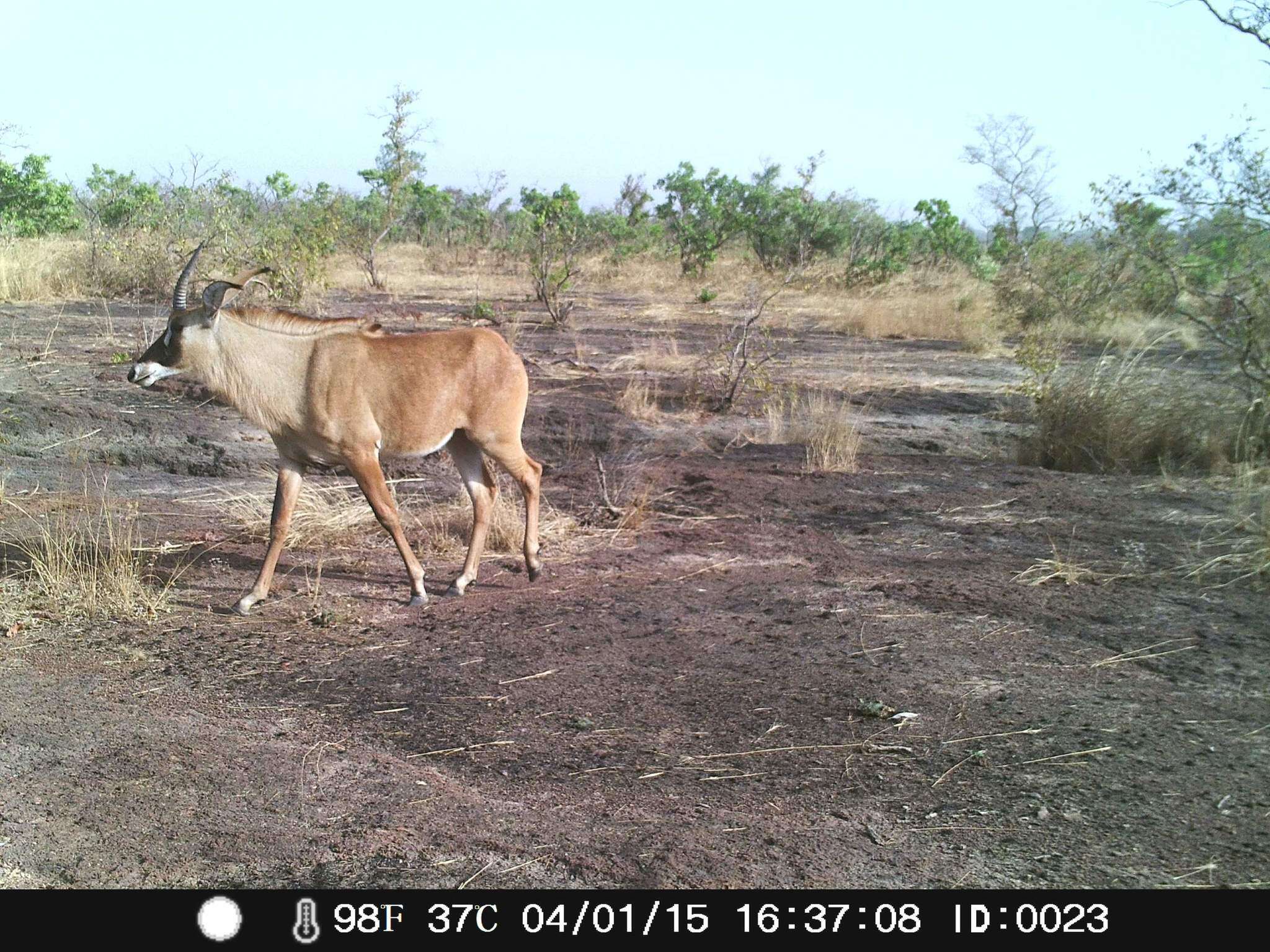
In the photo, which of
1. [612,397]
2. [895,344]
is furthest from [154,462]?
[895,344]

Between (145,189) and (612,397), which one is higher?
(145,189)

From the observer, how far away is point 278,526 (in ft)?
22.5

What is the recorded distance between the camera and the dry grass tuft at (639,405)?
12656mm

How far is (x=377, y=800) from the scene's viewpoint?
14.3ft

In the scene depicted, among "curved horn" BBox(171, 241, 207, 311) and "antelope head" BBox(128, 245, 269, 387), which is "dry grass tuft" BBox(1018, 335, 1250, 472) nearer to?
"antelope head" BBox(128, 245, 269, 387)

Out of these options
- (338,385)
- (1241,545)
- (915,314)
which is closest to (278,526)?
(338,385)

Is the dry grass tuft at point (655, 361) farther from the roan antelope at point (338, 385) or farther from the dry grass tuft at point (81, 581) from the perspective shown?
the dry grass tuft at point (81, 581)

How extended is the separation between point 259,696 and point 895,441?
8200 millimetres

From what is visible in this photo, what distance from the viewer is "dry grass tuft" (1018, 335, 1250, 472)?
10211 millimetres

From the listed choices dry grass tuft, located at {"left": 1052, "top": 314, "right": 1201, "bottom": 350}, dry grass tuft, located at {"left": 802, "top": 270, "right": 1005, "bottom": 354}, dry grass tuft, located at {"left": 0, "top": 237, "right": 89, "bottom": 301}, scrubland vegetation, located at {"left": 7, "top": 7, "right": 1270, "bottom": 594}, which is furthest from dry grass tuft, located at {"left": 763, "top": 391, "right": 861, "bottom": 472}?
dry grass tuft, located at {"left": 0, "top": 237, "right": 89, "bottom": 301}

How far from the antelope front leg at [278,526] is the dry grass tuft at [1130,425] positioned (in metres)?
7.35

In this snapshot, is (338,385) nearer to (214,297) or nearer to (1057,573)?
(214,297)

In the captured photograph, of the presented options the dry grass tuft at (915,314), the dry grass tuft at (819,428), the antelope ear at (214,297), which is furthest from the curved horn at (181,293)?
the dry grass tuft at (915,314)
